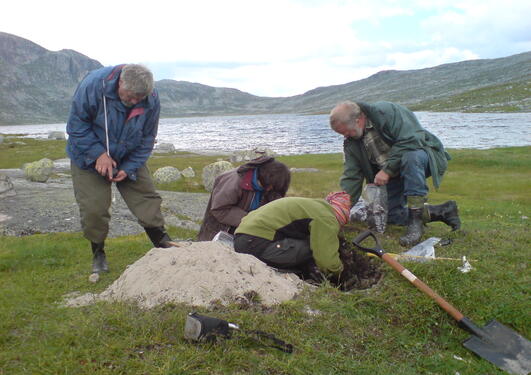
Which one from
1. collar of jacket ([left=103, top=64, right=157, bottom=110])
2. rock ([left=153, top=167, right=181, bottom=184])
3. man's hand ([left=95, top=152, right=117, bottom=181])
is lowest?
rock ([left=153, top=167, right=181, bottom=184])

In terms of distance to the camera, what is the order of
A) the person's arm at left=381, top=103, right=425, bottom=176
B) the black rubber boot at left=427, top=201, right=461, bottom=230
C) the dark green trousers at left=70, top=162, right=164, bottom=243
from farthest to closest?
the black rubber boot at left=427, top=201, right=461, bottom=230 → the person's arm at left=381, top=103, right=425, bottom=176 → the dark green trousers at left=70, top=162, right=164, bottom=243

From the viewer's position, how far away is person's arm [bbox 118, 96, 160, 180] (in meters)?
6.80

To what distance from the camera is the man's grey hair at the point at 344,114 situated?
7391 mm

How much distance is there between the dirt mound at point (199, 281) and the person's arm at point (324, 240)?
525 millimetres

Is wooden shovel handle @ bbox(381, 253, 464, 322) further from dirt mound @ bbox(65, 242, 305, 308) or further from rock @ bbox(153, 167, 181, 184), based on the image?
rock @ bbox(153, 167, 181, 184)

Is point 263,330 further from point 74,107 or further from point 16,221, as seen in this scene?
point 16,221

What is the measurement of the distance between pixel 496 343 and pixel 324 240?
2515mm

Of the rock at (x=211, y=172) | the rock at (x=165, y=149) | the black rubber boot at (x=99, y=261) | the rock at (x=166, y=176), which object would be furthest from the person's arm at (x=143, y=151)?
the rock at (x=165, y=149)

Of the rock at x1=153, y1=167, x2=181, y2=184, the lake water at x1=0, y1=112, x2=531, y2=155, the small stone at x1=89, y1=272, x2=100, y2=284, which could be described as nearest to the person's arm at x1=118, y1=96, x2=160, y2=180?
the small stone at x1=89, y1=272, x2=100, y2=284

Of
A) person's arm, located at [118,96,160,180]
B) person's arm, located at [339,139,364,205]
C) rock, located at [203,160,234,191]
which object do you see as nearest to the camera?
person's arm, located at [118,96,160,180]

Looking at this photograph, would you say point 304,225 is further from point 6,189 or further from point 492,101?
point 492,101

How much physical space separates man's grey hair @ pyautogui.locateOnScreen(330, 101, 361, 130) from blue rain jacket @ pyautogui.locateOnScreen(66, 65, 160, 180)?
10.3ft

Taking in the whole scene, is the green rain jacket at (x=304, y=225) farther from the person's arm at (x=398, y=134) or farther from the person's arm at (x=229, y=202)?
the person's arm at (x=398, y=134)

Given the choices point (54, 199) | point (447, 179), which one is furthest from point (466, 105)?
point (54, 199)
